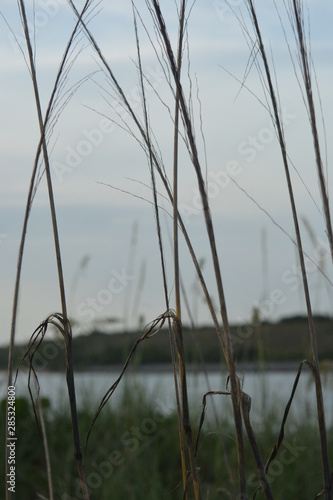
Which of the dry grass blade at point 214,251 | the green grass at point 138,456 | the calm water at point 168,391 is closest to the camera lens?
the dry grass blade at point 214,251

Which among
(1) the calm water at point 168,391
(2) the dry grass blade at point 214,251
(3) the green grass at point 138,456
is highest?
(2) the dry grass blade at point 214,251

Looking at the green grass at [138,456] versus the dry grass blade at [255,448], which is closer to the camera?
the dry grass blade at [255,448]

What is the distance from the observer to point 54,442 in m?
2.86

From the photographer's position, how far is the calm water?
9.73 ft

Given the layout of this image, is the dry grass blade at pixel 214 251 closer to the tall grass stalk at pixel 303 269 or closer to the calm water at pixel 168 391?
the tall grass stalk at pixel 303 269

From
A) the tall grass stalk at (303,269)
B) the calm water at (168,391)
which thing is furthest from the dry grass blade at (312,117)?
the calm water at (168,391)

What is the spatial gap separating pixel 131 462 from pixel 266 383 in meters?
0.79

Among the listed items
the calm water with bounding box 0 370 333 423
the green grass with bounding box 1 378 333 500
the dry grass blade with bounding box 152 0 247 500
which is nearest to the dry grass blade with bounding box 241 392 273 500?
the dry grass blade with bounding box 152 0 247 500

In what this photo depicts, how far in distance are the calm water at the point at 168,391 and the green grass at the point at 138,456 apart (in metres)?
0.05

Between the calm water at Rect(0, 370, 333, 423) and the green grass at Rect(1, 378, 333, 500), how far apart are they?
0.16ft

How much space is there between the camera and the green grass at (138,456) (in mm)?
2369

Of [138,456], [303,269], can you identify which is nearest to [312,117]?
[303,269]

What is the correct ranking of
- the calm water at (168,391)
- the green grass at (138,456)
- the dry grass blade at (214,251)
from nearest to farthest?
the dry grass blade at (214,251)
the green grass at (138,456)
the calm water at (168,391)

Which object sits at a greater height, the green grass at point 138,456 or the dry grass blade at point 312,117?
the dry grass blade at point 312,117
